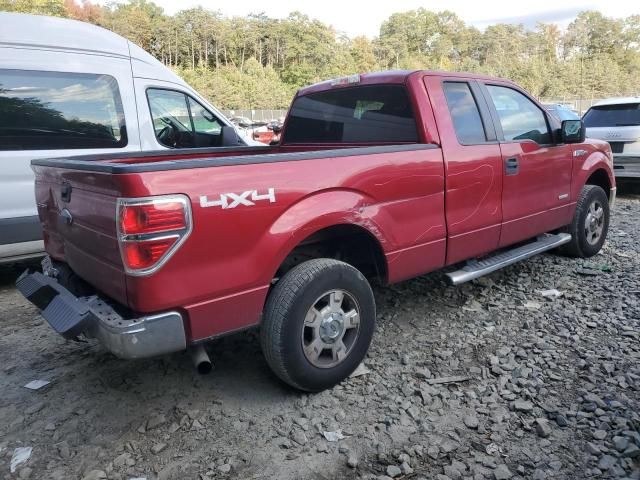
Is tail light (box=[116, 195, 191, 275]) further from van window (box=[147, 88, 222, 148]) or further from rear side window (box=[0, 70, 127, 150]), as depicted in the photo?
van window (box=[147, 88, 222, 148])

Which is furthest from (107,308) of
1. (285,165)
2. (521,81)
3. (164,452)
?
(521,81)

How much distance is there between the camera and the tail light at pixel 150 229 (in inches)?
87.1

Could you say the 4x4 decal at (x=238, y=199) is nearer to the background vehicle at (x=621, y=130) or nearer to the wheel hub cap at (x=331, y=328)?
the wheel hub cap at (x=331, y=328)

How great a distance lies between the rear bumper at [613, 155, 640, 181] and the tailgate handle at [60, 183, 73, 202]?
8900 millimetres

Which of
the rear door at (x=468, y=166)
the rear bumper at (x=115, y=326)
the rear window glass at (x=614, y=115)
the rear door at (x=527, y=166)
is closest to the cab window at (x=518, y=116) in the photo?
the rear door at (x=527, y=166)

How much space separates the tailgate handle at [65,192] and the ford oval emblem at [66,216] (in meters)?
0.06

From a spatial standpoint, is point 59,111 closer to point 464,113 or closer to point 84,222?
point 84,222

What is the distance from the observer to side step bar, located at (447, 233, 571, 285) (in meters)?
3.70

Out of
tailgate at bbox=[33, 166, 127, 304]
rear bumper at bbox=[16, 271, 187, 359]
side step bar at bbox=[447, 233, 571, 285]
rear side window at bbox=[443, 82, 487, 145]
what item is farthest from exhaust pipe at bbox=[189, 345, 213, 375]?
rear side window at bbox=[443, 82, 487, 145]

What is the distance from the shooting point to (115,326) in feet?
7.55

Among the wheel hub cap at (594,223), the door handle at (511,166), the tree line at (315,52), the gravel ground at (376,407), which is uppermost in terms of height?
the tree line at (315,52)

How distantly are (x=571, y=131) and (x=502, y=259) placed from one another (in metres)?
1.44

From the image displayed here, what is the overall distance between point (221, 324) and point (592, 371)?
228cm

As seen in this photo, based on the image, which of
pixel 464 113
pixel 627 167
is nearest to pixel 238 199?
pixel 464 113
